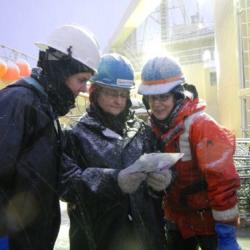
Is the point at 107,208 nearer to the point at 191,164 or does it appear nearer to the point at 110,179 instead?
the point at 110,179

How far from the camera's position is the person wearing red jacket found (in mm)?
2627

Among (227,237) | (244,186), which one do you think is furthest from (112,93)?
(244,186)

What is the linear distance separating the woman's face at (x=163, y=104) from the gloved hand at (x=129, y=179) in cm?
68

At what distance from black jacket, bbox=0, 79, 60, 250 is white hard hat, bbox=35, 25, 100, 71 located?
0.42 meters

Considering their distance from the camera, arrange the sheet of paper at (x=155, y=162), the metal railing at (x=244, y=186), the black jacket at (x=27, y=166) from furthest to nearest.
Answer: the metal railing at (x=244, y=186) → the sheet of paper at (x=155, y=162) → the black jacket at (x=27, y=166)

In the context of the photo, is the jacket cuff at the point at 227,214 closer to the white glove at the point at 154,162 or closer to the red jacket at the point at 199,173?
the red jacket at the point at 199,173

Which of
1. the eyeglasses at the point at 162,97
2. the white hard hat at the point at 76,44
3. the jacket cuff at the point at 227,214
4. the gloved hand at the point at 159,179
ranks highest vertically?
the white hard hat at the point at 76,44

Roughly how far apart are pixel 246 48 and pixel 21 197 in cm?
1089

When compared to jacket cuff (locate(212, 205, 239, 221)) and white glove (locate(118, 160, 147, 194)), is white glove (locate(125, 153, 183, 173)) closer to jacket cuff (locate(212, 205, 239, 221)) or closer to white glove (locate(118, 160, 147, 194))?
white glove (locate(118, 160, 147, 194))

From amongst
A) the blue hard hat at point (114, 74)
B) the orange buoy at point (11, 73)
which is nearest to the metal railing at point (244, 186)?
the blue hard hat at point (114, 74)

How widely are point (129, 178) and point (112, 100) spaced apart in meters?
0.66

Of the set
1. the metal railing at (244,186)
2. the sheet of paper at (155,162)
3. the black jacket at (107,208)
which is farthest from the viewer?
the metal railing at (244,186)

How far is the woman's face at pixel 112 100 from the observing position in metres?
2.89

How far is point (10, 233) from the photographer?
2.10m
